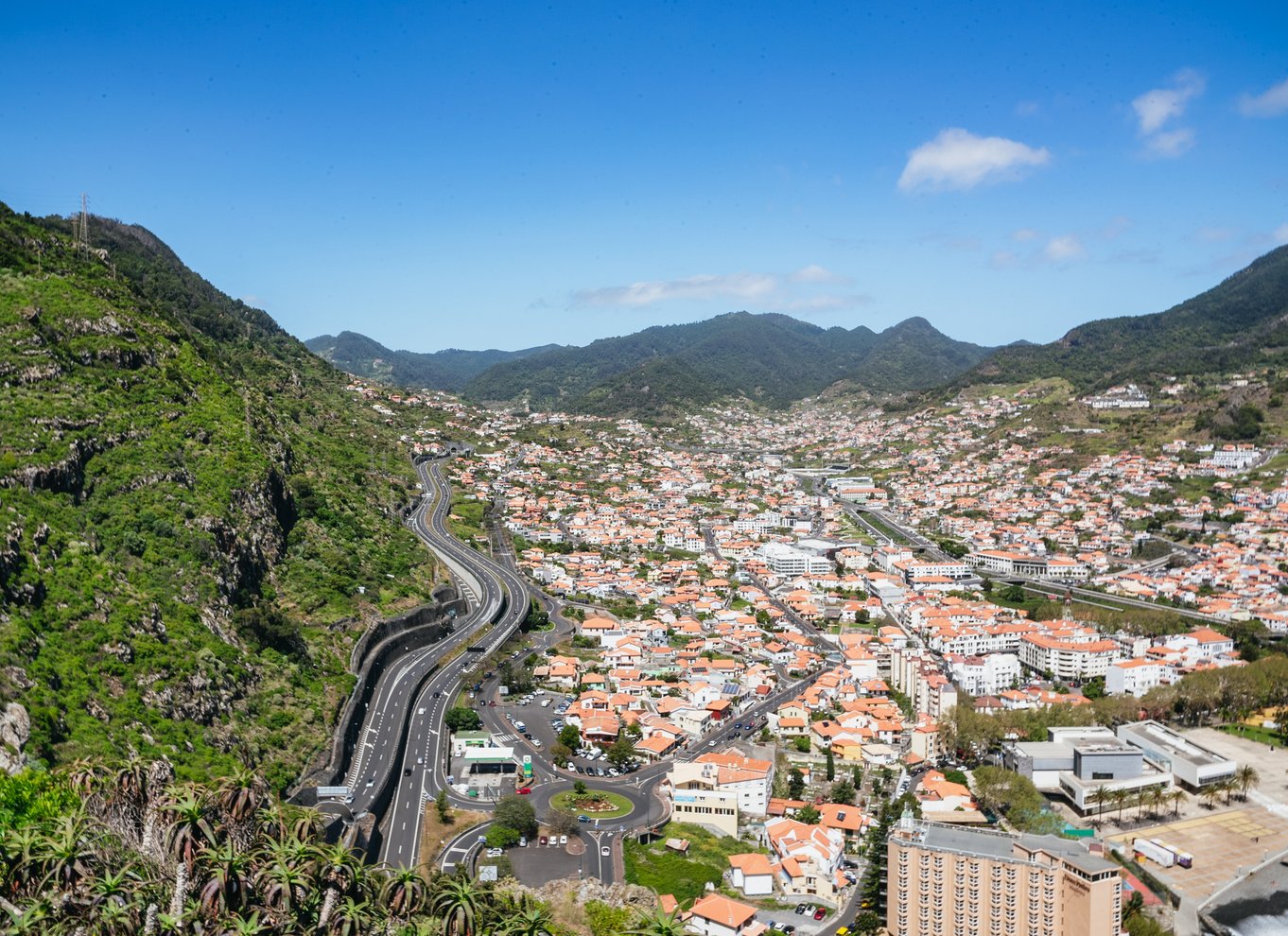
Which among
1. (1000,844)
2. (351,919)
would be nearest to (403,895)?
(351,919)

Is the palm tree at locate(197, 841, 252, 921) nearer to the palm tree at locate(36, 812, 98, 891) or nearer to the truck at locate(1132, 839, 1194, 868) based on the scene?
the palm tree at locate(36, 812, 98, 891)

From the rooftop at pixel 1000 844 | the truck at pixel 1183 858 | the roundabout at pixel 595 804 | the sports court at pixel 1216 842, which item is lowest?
the sports court at pixel 1216 842

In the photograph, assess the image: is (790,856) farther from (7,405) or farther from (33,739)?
(7,405)

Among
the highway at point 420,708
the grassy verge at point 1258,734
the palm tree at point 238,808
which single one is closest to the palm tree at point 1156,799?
the grassy verge at point 1258,734

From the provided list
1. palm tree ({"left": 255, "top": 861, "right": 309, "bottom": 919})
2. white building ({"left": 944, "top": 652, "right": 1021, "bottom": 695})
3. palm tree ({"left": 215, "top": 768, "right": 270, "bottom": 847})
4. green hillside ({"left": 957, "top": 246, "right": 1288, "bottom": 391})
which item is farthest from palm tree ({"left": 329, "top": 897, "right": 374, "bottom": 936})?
green hillside ({"left": 957, "top": 246, "right": 1288, "bottom": 391})

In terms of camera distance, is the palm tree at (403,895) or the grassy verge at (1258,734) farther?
the grassy verge at (1258,734)

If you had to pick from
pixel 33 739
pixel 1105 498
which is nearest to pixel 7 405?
pixel 33 739

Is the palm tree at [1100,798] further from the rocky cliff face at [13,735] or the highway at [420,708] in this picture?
the rocky cliff face at [13,735]
